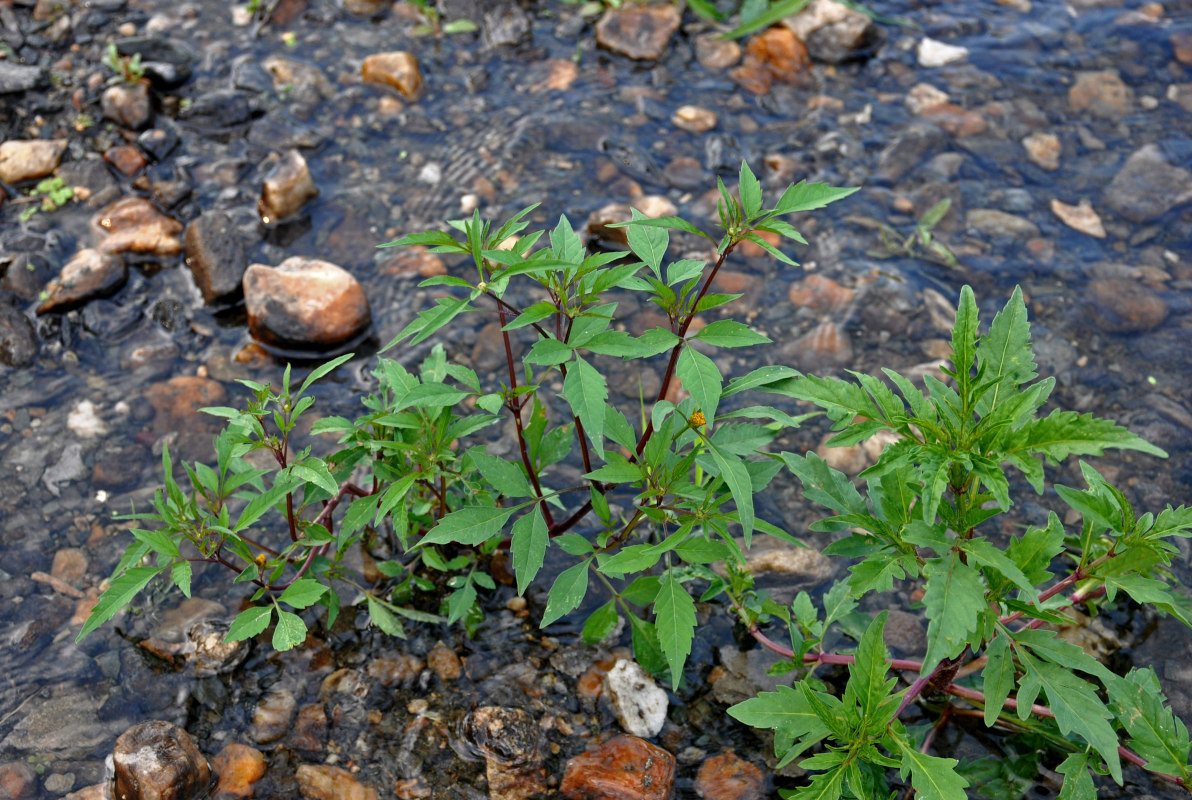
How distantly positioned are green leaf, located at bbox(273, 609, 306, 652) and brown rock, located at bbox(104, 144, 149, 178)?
347 centimetres

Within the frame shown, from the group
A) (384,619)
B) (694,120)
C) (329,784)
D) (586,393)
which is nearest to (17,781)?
(329,784)

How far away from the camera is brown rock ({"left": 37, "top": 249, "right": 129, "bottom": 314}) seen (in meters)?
4.30

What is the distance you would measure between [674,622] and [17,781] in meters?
2.24

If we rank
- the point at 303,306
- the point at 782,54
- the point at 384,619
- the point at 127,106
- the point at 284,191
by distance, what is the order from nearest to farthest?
1. the point at 384,619
2. the point at 303,306
3. the point at 284,191
4. the point at 127,106
5. the point at 782,54

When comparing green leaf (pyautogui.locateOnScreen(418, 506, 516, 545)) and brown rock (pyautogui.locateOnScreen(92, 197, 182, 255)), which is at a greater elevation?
green leaf (pyautogui.locateOnScreen(418, 506, 516, 545))

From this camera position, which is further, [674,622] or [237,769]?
[237,769]

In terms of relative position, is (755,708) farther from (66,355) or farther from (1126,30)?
(1126,30)

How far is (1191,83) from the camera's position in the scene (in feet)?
18.1

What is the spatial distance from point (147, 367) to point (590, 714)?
9.17ft

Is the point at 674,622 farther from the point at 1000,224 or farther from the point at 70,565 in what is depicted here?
the point at 1000,224

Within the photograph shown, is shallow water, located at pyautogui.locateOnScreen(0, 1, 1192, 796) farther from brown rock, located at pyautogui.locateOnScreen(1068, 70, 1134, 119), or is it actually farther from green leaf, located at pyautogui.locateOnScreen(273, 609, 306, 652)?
green leaf, located at pyautogui.locateOnScreen(273, 609, 306, 652)

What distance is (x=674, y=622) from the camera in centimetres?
248

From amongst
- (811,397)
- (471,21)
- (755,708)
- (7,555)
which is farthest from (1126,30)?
(7,555)

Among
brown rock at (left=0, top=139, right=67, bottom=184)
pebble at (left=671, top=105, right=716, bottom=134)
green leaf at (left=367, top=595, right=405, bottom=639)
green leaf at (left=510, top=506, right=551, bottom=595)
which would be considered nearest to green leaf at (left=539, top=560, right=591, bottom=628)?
green leaf at (left=510, top=506, right=551, bottom=595)
